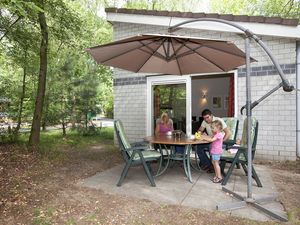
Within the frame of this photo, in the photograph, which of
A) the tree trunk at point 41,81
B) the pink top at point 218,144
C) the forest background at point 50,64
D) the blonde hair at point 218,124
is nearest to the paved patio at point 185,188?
the pink top at point 218,144

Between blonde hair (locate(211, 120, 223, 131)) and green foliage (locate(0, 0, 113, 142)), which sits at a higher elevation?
green foliage (locate(0, 0, 113, 142))

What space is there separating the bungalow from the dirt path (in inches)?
39.6

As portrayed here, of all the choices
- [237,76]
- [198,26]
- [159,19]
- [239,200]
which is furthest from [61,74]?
[239,200]

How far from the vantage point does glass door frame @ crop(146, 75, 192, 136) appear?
6745 millimetres

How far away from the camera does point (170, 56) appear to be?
16.5 ft

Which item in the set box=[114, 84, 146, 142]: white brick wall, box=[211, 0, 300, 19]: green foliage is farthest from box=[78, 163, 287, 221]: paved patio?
box=[211, 0, 300, 19]: green foliage

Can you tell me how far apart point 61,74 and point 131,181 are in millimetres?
7373

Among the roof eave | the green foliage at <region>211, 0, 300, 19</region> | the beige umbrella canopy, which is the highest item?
the green foliage at <region>211, 0, 300, 19</region>

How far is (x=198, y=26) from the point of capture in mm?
6414

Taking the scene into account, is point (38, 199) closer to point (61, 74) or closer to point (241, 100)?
point (241, 100)

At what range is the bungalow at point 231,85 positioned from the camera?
576cm

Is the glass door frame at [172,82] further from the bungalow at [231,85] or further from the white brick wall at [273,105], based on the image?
the white brick wall at [273,105]

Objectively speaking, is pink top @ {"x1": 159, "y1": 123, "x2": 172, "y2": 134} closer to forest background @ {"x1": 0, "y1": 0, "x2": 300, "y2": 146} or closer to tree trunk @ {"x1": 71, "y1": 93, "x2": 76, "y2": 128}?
forest background @ {"x1": 0, "y1": 0, "x2": 300, "y2": 146}

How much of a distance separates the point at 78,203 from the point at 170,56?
121 inches
